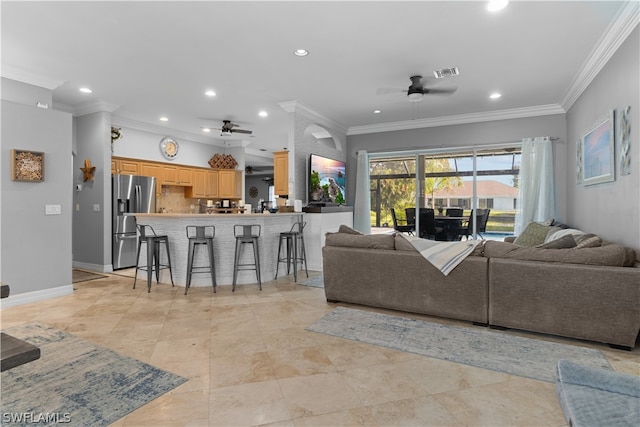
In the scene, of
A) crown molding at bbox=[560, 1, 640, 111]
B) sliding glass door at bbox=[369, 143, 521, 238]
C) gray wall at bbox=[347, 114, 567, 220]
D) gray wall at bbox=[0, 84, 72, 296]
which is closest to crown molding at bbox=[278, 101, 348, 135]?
gray wall at bbox=[347, 114, 567, 220]

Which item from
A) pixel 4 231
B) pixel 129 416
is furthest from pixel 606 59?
pixel 4 231

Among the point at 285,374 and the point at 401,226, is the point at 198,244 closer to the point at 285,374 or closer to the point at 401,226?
the point at 285,374

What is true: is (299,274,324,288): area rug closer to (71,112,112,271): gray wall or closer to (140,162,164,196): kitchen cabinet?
(71,112,112,271): gray wall

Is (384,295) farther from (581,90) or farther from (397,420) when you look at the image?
(581,90)

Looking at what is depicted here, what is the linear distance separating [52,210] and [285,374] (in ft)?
12.8

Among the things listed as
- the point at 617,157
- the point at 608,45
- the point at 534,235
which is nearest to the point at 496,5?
the point at 608,45

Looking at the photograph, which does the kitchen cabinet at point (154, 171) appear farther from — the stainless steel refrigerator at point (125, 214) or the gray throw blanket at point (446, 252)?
the gray throw blanket at point (446, 252)

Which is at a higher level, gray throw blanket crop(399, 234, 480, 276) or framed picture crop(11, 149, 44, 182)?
framed picture crop(11, 149, 44, 182)

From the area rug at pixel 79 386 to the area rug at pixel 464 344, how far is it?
145cm

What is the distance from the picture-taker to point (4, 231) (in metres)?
3.91

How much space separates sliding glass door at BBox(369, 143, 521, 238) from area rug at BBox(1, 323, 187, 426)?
18.8 feet

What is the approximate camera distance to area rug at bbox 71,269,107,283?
17.2 feet

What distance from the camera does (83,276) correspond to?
548 centimetres

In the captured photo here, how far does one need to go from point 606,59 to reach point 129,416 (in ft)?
17.0
